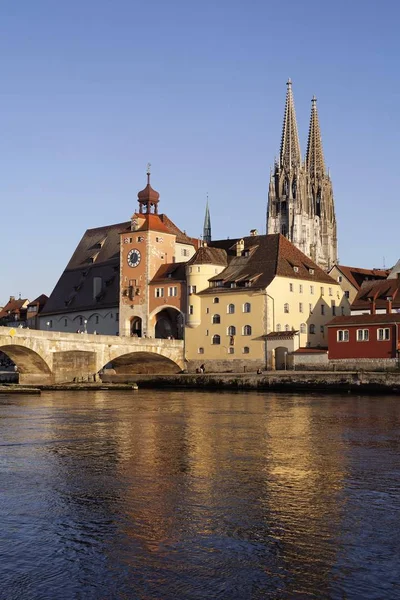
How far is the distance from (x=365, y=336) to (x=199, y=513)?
59491mm

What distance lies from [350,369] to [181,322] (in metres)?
24.1

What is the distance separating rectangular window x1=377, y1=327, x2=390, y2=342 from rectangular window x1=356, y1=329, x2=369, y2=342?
1.25 meters

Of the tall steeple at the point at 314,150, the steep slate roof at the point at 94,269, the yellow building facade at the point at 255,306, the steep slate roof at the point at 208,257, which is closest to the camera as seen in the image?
the yellow building facade at the point at 255,306

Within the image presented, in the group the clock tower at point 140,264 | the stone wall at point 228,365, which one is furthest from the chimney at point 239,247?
the stone wall at point 228,365

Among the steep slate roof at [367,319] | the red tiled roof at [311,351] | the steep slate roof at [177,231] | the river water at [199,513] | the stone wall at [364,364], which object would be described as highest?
the steep slate roof at [177,231]

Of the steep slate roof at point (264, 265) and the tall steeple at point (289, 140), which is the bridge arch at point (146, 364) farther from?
the tall steeple at point (289, 140)

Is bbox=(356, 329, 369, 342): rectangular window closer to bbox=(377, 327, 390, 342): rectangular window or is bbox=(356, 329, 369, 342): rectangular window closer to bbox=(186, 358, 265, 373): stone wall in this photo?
bbox=(377, 327, 390, 342): rectangular window

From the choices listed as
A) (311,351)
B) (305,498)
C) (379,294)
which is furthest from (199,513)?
(379,294)

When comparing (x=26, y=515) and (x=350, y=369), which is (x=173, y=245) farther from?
(x=26, y=515)

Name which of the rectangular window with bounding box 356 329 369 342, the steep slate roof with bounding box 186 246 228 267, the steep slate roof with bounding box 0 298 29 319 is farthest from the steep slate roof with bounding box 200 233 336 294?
the steep slate roof with bounding box 0 298 29 319

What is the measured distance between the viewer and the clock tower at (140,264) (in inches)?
3725

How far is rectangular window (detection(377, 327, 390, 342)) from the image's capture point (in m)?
75.1

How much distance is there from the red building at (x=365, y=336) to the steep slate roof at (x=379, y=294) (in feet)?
16.1

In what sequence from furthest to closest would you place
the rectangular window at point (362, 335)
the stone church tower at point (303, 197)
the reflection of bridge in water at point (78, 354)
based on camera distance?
the stone church tower at point (303, 197) < the rectangular window at point (362, 335) < the reflection of bridge in water at point (78, 354)
